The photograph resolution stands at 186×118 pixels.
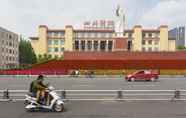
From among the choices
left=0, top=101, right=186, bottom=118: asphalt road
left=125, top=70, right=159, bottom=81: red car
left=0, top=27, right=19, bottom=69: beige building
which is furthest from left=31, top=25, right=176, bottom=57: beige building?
left=0, top=101, right=186, bottom=118: asphalt road

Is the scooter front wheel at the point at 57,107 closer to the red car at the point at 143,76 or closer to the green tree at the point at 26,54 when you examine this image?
the red car at the point at 143,76

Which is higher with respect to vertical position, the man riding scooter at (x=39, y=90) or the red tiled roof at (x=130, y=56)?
the red tiled roof at (x=130, y=56)

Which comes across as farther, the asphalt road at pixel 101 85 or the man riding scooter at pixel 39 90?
the asphalt road at pixel 101 85

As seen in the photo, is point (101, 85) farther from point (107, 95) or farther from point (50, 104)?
point (50, 104)

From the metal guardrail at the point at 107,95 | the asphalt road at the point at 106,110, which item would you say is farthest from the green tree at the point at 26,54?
the asphalt road at the point at 106,110

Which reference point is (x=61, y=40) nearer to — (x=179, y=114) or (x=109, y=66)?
(x=109, y=66)

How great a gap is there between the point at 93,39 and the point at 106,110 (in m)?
106

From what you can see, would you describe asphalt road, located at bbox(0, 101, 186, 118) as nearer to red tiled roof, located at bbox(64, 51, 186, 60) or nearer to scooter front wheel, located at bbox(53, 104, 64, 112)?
scooter front wheel, located at bbox(53, 104, 64, 112)

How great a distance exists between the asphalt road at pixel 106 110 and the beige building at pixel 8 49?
302 feet

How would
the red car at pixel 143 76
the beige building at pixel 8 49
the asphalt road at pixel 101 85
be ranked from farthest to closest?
the beige building at pixel 8 49, the red car at pixel 143 76, the asphalt road at pixel 101 85

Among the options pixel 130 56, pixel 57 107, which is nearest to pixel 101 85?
pixel 57 107

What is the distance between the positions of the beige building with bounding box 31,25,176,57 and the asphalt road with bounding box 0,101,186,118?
99.8m

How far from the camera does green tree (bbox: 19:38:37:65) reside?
370 ft

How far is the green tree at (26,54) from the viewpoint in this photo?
370ft
